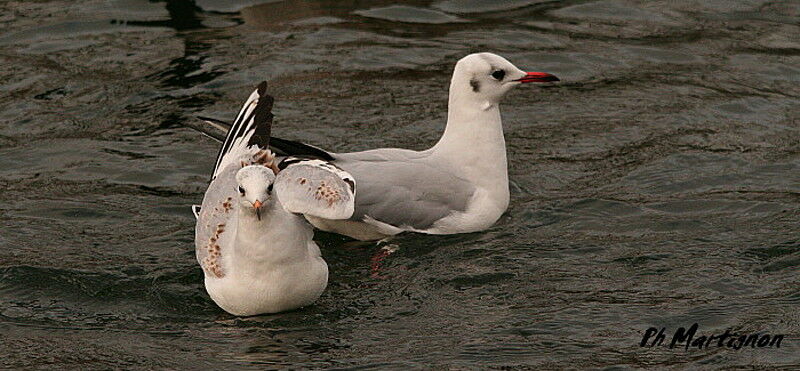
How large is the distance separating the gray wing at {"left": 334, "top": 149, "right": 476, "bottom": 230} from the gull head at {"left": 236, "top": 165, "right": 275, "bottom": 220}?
1.53 metres

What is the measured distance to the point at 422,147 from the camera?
10.4m

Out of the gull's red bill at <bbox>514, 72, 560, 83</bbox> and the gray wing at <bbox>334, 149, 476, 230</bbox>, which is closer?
the gray wing at <bbox>334, 149, 476, 230</bbox>

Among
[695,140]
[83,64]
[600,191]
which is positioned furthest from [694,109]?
[83,64]

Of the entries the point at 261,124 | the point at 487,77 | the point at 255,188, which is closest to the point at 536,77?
the point at 487,77

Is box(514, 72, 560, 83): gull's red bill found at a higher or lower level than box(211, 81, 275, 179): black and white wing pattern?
higher

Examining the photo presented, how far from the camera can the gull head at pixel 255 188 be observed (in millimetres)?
6801

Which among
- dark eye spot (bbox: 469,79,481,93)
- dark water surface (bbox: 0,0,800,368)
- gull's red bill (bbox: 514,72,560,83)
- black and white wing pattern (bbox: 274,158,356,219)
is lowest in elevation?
dark water surface (bbox: 0,0,800,368)

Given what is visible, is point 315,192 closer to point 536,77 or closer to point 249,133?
point 249,133

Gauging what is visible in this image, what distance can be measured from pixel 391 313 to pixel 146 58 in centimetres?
580

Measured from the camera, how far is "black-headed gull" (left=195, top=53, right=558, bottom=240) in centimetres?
848

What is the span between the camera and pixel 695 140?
1035 centimetres

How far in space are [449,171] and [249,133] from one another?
1.31 metres
